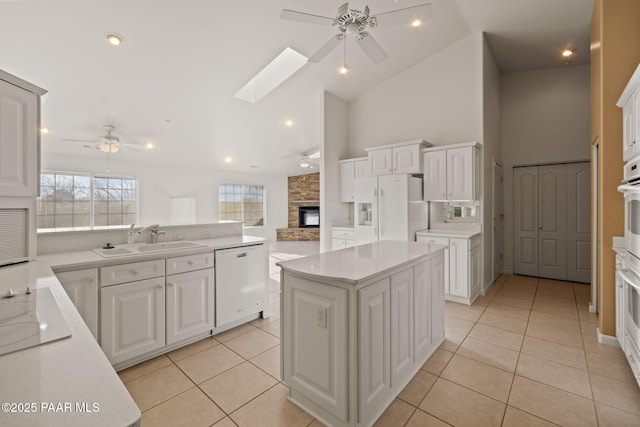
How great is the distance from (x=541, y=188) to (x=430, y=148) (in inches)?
94.3

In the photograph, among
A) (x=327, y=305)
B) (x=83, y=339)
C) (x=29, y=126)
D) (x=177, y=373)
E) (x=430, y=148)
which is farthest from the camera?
(x=430, y=148)

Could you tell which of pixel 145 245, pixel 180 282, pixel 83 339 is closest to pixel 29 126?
pixel 145 245

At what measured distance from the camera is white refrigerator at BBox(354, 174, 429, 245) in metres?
4.14

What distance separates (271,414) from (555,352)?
8.23ft

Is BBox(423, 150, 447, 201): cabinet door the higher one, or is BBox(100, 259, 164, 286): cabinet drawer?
BBox(423, 150, 447, 201): cabinet door

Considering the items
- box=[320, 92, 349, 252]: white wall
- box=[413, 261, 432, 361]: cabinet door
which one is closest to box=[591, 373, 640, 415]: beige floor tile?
box=[413, 261, 432, 361]: cabinet door

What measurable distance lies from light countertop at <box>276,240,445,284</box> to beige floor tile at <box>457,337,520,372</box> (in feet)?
3.17

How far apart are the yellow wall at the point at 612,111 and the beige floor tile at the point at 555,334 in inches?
11.3

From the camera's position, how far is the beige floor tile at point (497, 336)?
2.70 meters

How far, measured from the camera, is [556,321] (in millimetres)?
3195

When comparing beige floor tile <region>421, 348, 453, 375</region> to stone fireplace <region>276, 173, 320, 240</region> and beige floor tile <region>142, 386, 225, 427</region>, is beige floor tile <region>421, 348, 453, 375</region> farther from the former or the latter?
stone fireplace <region>276, 173, 320, 240</region>

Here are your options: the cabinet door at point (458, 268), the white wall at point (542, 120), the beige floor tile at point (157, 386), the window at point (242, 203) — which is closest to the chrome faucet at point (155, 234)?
the beige floor tile at point (157, 386)

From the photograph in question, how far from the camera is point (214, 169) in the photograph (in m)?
8.29

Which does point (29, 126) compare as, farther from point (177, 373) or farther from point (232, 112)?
point (232, 112)
